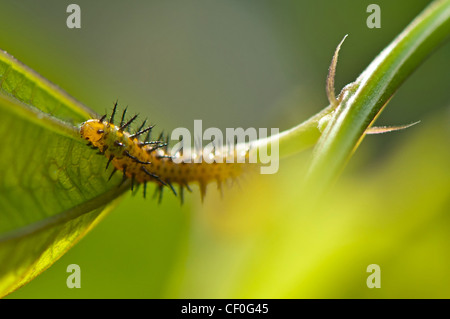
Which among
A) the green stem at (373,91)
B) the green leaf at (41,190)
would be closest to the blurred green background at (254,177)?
the green stem at (373,91)

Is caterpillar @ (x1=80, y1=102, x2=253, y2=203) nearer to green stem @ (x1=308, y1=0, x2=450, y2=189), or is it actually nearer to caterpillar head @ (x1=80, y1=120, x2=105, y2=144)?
caterpillar head @ (x1=80, y1=120, x2=105, y2=144)

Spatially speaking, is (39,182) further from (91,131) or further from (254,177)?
(254,177)

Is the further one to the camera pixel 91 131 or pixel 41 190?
pixel 91 131

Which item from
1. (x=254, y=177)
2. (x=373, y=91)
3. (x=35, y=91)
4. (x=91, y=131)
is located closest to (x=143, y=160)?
(x=91, y=131)

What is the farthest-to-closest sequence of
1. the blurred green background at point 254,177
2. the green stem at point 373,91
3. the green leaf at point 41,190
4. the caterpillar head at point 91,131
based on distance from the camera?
the blurred green background at point 254,177 → the caterpillar head at point 91,131 → the green stem at point 373,91 → the green leaf at point 41,190

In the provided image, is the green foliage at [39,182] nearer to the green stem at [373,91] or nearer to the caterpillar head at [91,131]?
the caterpillar head at [91,131]

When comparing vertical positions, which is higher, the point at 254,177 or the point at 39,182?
the point at 254,177

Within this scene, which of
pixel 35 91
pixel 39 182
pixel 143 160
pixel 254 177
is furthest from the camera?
pixel 254 177
